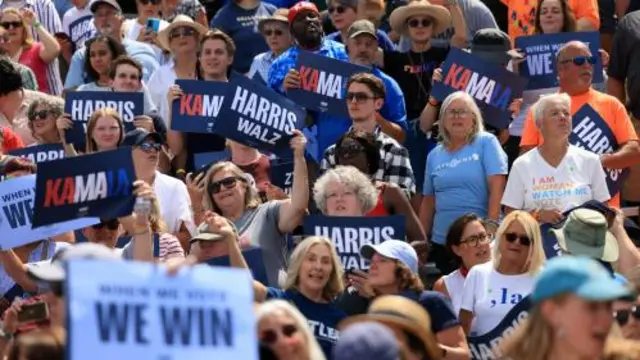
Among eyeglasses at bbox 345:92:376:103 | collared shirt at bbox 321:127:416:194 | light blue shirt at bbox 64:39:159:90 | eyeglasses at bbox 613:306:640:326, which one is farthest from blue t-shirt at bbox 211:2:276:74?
eyeglasses at bbox 613:306:640:326

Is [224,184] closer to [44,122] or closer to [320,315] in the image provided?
[320,315]

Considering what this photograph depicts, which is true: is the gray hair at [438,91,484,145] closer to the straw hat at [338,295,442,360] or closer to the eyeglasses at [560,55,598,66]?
the eyeglasses at [560,55,598,66]

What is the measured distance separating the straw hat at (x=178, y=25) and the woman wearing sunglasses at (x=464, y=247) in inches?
170

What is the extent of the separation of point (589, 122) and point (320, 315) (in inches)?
132

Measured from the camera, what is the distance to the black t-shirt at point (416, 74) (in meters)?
14.8

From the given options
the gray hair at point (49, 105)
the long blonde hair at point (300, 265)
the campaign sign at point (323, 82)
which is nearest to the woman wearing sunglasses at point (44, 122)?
the gray hair at point (49, 105)

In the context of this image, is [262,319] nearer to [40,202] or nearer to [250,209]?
[40,202]

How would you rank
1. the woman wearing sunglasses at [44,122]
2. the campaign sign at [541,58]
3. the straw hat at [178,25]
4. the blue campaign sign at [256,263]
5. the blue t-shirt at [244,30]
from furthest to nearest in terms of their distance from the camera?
the blue t-shirt at [244,30], the straw hat at [178,25], the campaign sign at [541,58], the woman wearing sunglasses at [44,122], the blue campaign sign at [256,263]

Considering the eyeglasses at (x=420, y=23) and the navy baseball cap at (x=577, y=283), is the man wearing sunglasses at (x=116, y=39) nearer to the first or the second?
the eyeglasses at (x=420, y=23)

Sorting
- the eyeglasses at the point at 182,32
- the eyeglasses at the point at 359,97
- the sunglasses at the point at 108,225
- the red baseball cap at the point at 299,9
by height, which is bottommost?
the sunglasses at the point at 108,225

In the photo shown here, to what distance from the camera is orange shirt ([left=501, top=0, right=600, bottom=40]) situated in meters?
15.2

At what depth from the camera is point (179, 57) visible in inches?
598

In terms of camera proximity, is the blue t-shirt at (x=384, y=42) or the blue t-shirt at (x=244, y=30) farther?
the blue t-shirt at (x=244, y=30)

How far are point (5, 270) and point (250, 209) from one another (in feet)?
4.76
